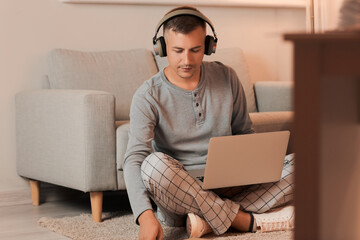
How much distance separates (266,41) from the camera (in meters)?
3.13

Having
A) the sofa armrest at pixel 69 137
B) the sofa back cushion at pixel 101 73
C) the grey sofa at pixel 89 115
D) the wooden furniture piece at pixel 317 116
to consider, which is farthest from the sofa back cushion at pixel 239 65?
the wooden furniture piece at pixel 317 116

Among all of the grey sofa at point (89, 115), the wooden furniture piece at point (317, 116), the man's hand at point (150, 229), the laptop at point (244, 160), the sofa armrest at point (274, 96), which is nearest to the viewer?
the wooden furniture piece at point (317, 116)

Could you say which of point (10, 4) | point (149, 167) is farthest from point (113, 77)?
point (149, 167)

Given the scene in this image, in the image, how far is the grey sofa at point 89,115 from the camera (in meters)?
2.10

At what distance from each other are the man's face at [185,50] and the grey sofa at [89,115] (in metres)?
0.37

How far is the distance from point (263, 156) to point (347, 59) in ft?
3.86

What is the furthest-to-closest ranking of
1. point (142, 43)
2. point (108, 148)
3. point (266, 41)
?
point (266, 41) → point (142, 43) → point (108, 148)

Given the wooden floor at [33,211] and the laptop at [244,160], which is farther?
the wooden floor at [33,211]

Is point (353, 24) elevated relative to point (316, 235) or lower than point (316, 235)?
elevated

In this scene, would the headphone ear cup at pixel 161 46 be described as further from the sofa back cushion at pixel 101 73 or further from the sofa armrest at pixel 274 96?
the sofa armrest at pixel 274 96

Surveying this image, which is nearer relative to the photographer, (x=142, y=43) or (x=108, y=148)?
(x=108, y=148)

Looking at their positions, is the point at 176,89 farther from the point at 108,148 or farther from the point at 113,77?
the point at 113,77

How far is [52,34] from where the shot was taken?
8.63 feet

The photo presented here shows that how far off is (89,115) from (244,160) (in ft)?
2.05
